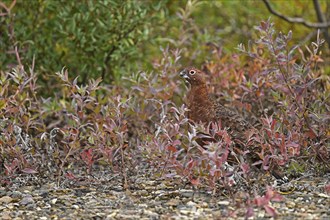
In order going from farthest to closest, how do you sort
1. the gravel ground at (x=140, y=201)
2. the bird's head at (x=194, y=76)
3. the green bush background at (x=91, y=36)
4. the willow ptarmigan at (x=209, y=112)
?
the green bush background at (x=91, y=36) → the bird's head at (x=194, y=76) → the willow ptarmigan at (x=209, y=112) → the gravel ground at (x=140, y=201)

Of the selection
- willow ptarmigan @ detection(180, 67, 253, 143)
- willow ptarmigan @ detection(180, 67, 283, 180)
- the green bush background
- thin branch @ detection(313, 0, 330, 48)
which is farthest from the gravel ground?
thin branch @ detection(313, 0, 330, 48)

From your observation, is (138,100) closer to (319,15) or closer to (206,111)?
(206,111)

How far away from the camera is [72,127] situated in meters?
4.68

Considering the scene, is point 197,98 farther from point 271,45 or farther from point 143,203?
point 143,203

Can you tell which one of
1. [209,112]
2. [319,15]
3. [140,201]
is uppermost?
[319,15]

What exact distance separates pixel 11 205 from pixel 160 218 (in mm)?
962

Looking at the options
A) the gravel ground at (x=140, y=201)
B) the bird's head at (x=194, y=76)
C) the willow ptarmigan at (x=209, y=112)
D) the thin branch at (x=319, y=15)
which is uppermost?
the thin branch at (x=319, y=15)

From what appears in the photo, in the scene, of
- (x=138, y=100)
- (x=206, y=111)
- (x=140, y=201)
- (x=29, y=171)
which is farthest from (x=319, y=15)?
(x=29, y=171)

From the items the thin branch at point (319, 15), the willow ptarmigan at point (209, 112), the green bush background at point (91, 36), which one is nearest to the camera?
the willow ptarmigan at point (209, 112)

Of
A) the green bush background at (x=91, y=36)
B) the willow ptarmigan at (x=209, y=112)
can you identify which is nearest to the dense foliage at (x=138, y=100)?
the green bush background at (x=91, y=36)

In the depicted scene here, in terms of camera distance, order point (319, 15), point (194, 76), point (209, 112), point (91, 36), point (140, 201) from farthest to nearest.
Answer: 1. point (319, 15)
2. point (91, 36)
3. point (194, 76)
4. point (209, 112)
5. point (140, 201)

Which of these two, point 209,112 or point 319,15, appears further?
point 319,15

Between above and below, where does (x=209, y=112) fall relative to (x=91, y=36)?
below

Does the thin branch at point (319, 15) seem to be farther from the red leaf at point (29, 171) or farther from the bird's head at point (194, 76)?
the red leaf at point (29, 171)
